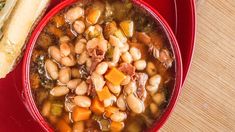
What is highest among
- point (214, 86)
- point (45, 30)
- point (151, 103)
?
point (45, 30)

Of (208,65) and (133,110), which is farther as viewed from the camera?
(208,65)

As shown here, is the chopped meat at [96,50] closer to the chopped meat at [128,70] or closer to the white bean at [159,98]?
the chopped meat at [128,70]

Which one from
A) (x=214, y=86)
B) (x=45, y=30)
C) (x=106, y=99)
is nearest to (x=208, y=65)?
(x=214, y=86)

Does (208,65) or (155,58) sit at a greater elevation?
(155,58)

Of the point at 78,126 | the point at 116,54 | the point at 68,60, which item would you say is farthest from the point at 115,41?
the point at 78,126

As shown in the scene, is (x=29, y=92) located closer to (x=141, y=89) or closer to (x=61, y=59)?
(x=61, y=59)

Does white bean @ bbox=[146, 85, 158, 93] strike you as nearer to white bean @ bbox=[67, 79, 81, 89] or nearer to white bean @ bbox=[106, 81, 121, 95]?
white bean @ bbox=[106, 81, 121, 95]
